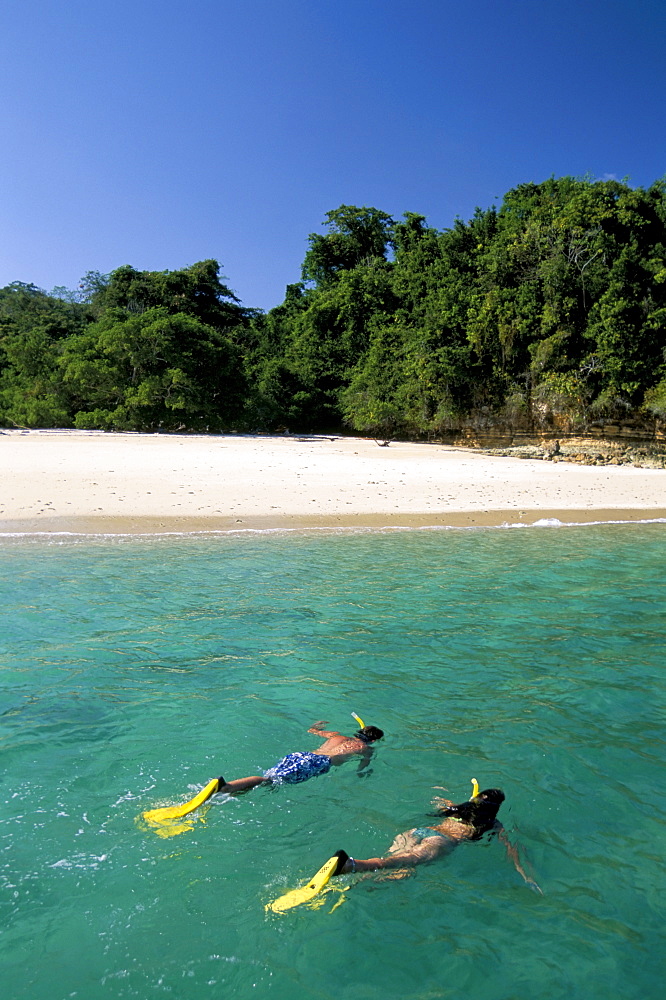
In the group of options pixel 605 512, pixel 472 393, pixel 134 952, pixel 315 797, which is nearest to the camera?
pixel 134 952

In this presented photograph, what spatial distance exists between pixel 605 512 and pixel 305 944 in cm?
1301

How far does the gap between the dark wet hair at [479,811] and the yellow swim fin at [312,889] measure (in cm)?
80

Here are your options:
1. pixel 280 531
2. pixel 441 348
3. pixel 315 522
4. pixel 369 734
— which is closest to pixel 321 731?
pixel 369 734

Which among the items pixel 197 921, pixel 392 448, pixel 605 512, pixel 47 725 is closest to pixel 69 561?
pixel 47 725

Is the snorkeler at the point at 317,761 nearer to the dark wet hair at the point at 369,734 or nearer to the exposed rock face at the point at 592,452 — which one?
the dark wet hair at the point at 369,734

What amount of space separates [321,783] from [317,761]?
12cm

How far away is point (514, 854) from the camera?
9.96 feet

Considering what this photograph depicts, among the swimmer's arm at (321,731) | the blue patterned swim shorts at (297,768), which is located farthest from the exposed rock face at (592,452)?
the blue patterned swim shorts at (297,768)

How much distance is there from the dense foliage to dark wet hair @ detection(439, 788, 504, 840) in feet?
91.0

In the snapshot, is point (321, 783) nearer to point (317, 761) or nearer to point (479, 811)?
point (317, 761)

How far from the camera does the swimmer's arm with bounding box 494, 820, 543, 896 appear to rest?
9.33ft

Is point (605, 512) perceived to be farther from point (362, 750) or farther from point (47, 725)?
point (47, 725)

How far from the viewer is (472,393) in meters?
31.7

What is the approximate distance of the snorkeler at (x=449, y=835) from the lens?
289 cm
